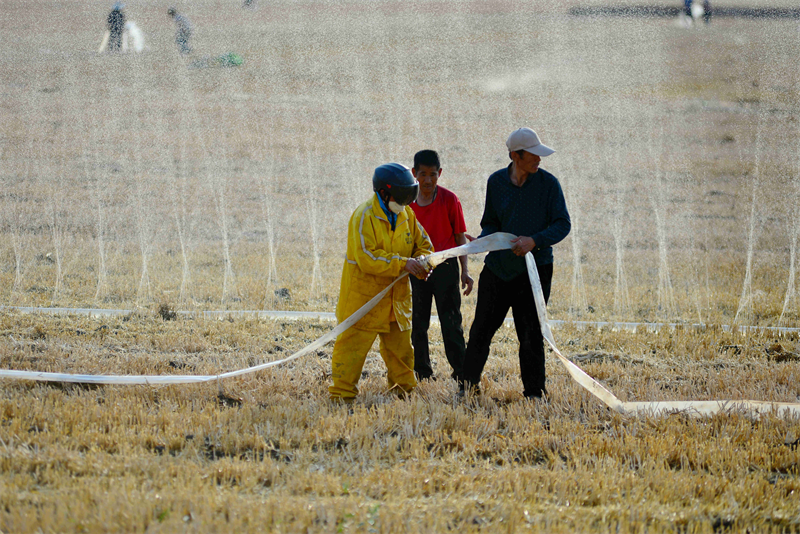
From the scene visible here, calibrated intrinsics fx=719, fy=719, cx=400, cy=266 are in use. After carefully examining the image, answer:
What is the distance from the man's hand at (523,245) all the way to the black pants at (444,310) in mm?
849

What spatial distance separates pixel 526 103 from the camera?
28969mm

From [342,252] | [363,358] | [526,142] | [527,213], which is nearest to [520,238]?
[527,213]

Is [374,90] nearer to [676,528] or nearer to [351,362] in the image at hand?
[351,362]

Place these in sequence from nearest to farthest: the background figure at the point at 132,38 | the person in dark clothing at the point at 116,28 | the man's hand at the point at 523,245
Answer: the man's hand at the point at 523,245 < the person in dark clothing at the point at 116,28 < the background figure at the point at 132,38

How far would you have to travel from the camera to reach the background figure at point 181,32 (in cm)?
3127

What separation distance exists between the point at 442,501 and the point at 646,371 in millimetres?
3449

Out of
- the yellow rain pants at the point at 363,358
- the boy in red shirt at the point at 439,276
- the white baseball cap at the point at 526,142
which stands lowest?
the yellow rain pants at the point at 363,358

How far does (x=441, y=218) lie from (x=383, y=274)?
105 cm

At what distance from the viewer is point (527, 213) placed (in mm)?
5055

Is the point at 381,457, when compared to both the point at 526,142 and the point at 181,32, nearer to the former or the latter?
the point at 526,142

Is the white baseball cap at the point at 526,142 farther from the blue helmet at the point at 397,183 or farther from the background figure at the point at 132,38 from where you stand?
the background figure at the point at 132,38

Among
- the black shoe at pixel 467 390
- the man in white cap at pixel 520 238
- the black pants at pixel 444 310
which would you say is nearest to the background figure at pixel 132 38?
the black pants at pixel 444 310

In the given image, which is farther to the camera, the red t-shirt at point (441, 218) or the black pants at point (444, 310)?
the red t-shirt at point (441, 218)

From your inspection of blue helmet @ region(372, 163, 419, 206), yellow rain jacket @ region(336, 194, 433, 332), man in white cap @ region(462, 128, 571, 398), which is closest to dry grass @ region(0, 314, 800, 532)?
man in white cap @ region(462, 128, 571, 398)
